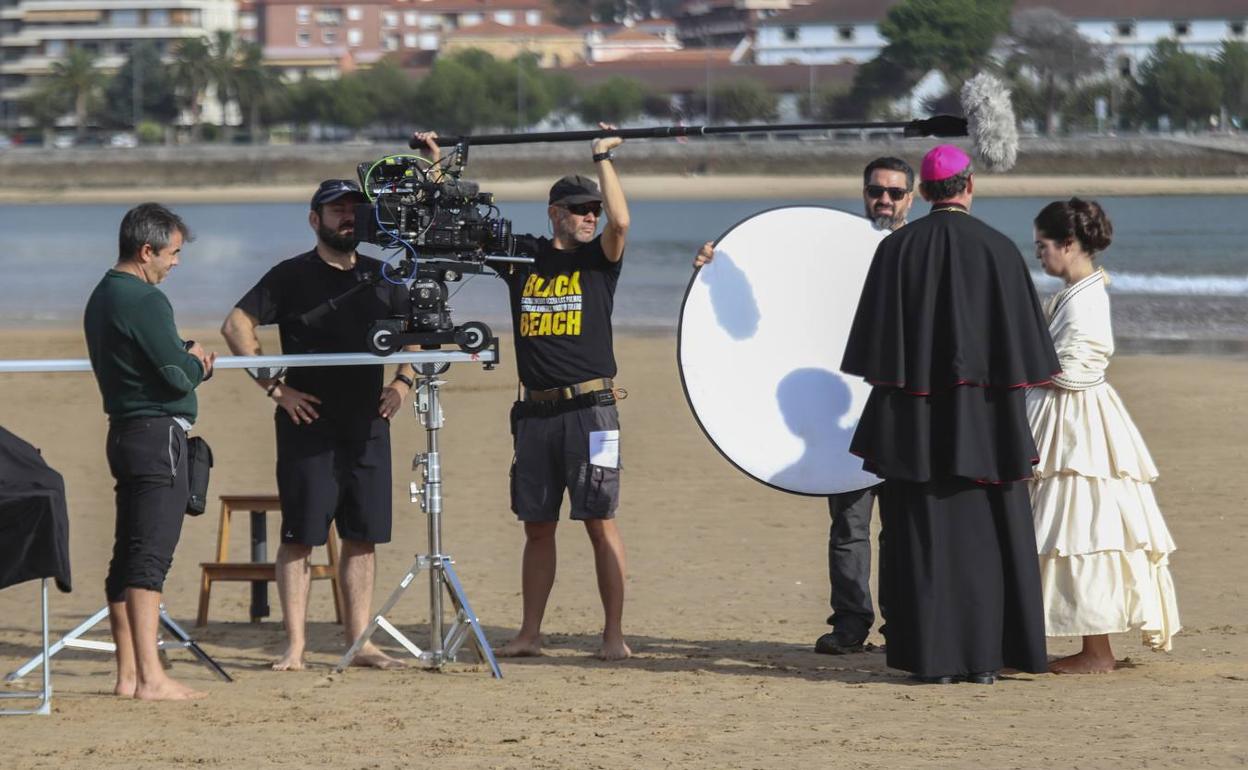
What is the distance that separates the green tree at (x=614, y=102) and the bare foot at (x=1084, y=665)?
9603 cm

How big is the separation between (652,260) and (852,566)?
31.3 m

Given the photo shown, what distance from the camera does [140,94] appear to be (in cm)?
11412

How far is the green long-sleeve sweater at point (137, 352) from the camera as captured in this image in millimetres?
6066

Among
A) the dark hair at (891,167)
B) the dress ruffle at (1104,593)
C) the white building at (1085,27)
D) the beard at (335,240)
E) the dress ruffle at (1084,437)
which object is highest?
the white building at (1085,27)

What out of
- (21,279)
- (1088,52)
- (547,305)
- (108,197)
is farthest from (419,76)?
(547,305)

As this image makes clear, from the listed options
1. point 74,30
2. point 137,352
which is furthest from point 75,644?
point 74,30

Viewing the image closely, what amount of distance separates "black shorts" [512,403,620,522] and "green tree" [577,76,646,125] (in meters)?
95.5

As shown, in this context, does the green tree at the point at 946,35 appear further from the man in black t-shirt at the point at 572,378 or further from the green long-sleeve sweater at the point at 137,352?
the green long-sleeve sweater at the point at 137,352

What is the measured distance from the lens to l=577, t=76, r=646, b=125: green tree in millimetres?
103250

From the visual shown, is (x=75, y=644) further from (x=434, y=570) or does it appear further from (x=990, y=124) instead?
(x=990, y=124)

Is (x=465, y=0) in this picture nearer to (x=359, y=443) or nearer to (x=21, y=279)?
(x=21, y=279)

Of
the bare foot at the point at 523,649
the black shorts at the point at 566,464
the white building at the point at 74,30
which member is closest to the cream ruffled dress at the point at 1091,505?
the black shorts at the point at 566,464

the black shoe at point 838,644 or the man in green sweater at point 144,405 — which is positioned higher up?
the man in green sweater at point 144,405

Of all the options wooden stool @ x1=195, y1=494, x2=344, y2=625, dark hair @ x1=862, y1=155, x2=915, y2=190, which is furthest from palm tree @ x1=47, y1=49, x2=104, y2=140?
dark hair @ x1=862, y1=155, x2=915, y2=190
